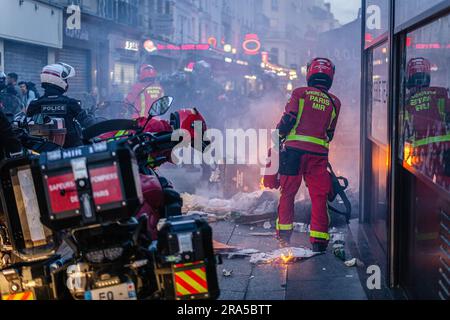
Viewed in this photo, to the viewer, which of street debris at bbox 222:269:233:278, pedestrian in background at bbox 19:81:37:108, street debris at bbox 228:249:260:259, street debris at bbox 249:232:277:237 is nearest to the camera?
street debris at bbox 222:269:233:278

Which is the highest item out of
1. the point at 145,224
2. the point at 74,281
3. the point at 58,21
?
the point at 58,21

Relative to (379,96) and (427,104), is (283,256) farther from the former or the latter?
(427,104)

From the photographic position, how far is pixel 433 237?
486 centimetres

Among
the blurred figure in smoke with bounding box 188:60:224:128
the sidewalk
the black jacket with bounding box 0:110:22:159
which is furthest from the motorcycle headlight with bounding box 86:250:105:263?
the blurred figure in smoke with bounding box 188:60:224:128

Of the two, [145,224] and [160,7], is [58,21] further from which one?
[145,224]

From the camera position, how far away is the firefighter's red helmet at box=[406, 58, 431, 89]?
482cm

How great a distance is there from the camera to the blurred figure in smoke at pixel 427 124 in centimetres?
426

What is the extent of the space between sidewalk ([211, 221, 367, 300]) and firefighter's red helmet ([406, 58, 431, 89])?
5.57 ft

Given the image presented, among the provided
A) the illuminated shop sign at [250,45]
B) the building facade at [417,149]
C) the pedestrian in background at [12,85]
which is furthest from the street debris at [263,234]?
the illuminated shop sign at [250,45]

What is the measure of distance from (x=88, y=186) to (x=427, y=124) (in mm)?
2370

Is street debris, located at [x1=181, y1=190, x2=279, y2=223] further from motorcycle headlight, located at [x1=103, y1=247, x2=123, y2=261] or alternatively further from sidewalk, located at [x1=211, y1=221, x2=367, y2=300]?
motorcycle headlight, located at [x1=103, y1=247, x2=123, y2=261]

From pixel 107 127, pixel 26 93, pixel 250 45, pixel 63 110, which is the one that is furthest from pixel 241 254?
pixel 250 45
